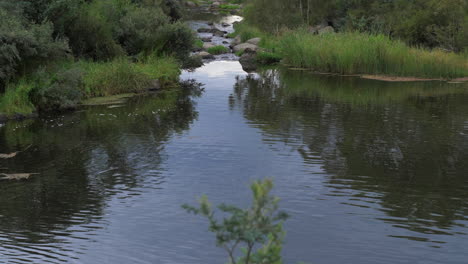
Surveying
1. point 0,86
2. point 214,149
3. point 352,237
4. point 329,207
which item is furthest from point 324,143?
point 0,86

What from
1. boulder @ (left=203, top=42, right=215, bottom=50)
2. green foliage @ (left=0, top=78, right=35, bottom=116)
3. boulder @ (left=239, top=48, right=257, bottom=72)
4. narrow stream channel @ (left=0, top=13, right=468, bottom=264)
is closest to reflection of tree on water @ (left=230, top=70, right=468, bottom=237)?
narrow stream channel @ (left=0, top=13, right=468, bottom=264)

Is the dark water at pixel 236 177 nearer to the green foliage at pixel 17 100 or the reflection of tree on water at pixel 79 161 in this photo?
the reflection of tree on water at pixel 79 161

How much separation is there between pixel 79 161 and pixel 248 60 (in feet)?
76.9

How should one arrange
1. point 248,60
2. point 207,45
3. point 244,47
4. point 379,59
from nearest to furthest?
1. point 379,59
2. point 248,60
3. point 244,47
4. point 207,45

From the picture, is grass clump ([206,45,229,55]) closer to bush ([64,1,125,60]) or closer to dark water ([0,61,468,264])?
bush ([64,1,125,60])

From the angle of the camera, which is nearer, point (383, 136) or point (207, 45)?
point (383, 136)

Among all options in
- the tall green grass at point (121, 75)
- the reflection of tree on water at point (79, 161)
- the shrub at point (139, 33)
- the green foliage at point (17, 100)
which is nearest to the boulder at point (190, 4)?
the shrub at point (139, 33)

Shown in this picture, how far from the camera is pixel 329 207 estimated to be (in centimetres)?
951

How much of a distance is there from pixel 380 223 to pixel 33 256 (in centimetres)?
494

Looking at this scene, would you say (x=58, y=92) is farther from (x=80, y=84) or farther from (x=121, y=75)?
(x=121, y=75)

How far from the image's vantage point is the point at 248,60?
3519 cm

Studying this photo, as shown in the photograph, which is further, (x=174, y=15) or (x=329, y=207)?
(x=174, y=15)

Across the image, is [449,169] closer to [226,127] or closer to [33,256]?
[226,127]

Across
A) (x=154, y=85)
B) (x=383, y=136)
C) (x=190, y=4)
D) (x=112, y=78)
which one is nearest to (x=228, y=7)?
(x=190, y=4)
